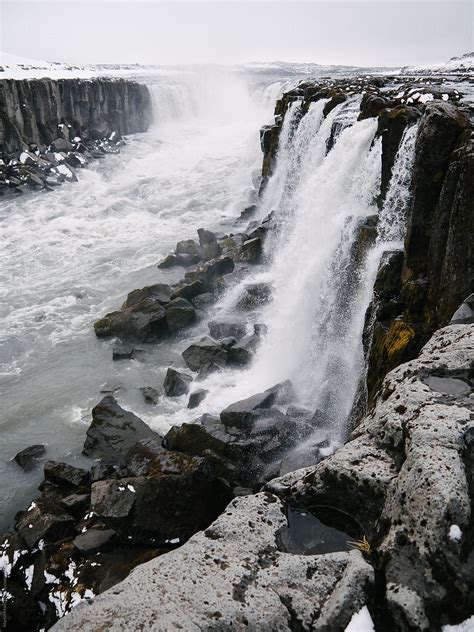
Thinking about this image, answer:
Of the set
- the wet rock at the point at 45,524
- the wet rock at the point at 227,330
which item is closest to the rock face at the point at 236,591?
the wet rock at the point at 45,524

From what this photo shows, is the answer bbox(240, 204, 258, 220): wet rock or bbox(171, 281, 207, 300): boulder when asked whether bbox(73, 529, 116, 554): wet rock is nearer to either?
bbox(171, 281, 207, 300): boulder

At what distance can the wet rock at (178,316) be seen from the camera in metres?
15.6

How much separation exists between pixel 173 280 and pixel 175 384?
7584 millimetres

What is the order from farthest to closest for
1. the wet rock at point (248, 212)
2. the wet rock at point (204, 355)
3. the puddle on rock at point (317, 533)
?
the wet rock at point (248, 212)
the wet rock at point (204, 355)
the puddle on rock at point (317, 533)

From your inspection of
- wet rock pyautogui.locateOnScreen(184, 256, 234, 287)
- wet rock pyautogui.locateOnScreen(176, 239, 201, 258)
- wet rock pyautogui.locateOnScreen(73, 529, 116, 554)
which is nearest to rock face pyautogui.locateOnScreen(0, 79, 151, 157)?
wet rock pyautogui.locateOnScreen(176, 239, 201, 258)

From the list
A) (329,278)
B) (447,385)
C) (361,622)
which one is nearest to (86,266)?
(329,278)

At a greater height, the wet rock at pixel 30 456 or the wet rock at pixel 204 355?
the wet rock at pixel 204 355

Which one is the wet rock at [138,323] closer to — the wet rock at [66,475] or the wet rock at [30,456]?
the wet rock at [30,456]

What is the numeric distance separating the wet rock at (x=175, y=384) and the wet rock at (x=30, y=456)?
341 cm

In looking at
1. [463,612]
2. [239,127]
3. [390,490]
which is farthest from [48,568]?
[239,127]

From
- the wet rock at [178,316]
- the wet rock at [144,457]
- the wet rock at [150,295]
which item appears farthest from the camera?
the wet rock at [150,295]

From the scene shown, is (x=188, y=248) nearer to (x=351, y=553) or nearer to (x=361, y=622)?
(x=351, y=553)

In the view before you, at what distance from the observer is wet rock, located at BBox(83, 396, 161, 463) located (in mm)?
10367

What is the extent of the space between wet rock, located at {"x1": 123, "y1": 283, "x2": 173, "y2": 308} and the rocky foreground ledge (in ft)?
40.8
